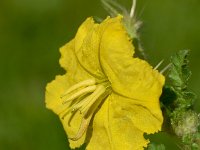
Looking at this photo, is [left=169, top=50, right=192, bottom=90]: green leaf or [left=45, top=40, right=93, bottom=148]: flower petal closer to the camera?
[left=169, top=50, right=192, bottom=90]: green leaf

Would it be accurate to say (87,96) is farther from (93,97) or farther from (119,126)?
(119,126)

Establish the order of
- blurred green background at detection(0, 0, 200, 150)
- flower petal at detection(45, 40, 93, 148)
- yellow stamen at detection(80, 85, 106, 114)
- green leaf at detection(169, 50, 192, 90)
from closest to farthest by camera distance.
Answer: green leaf at detection(169, 50, 192, 90) < yellow stamen at detection(80, 85, 106, 114) < flower petal at detection(45, 40, 93, 148) < blurred green background at detection(0, 0, 200, 150)

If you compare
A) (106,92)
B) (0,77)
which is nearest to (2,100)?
(0,77)

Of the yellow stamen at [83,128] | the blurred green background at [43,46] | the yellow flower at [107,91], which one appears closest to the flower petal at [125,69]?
the yellow flower at [107,91]

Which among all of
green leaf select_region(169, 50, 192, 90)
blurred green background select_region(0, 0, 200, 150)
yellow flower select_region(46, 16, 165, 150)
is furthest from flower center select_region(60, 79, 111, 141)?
blurred green background select_region(0, 0, 200, 150)

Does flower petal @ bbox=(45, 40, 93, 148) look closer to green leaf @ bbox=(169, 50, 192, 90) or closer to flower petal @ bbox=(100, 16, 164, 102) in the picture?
flower petal @ bbox=(100, 16, 164, 102)

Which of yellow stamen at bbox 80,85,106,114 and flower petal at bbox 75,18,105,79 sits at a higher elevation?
flower petal at bbox 75,18,105,79

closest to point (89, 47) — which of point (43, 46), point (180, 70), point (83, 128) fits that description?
point (83, 128)
